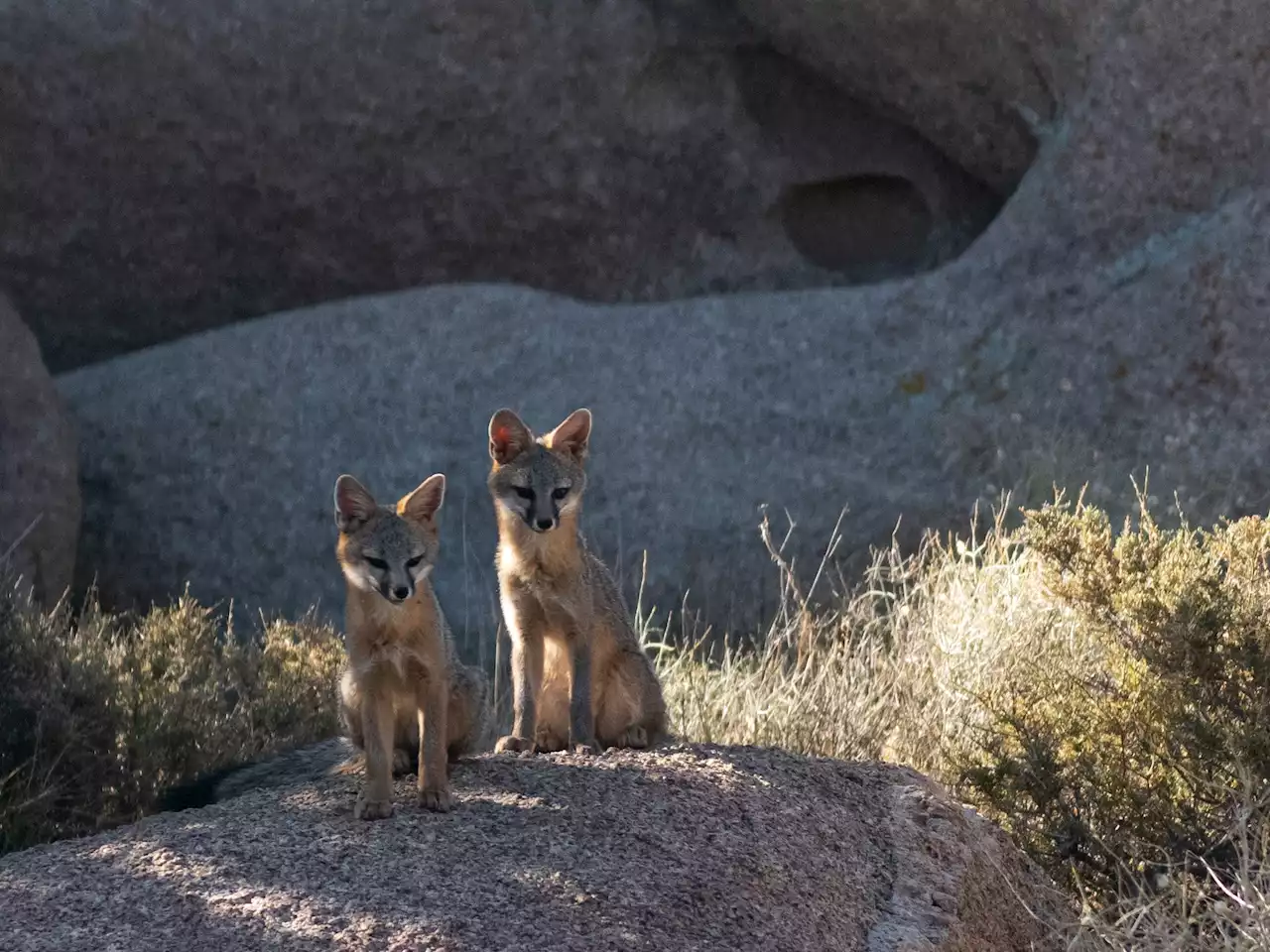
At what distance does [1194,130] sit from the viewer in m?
9.04

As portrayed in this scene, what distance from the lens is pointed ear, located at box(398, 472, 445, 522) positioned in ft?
17.1

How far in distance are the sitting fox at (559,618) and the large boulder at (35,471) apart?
3744 mm

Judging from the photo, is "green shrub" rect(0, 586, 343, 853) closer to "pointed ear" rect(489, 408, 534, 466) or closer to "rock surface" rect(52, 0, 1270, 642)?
"pointed ear" rect(489, 408, 534, 466)

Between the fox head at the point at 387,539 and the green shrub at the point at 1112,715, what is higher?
the fox head at the point at 387,539

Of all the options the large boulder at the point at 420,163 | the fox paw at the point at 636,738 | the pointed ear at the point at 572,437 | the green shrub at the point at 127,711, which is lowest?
the green shrub at the point at 127,711

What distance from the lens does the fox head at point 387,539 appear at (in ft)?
16.1

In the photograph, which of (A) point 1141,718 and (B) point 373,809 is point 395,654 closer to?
(B) point 373,809

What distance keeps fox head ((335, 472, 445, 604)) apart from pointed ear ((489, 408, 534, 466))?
1.73ft

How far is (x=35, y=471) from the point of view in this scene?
886 centimetres

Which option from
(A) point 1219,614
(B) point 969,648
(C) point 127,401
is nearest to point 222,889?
(A) point 1219,614

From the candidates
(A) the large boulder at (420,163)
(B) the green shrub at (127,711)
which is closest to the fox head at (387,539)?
(B) the green shrub at (127,711)

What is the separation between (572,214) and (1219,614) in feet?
20.0

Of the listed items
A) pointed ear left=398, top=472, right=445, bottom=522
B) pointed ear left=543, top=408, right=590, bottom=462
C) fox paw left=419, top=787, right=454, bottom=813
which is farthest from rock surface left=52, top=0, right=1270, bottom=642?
fox paw left=419, top=787, right=454, bottom=813

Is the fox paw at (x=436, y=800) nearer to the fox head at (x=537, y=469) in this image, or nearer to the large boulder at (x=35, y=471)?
the fox head at (x=537, y=469)
